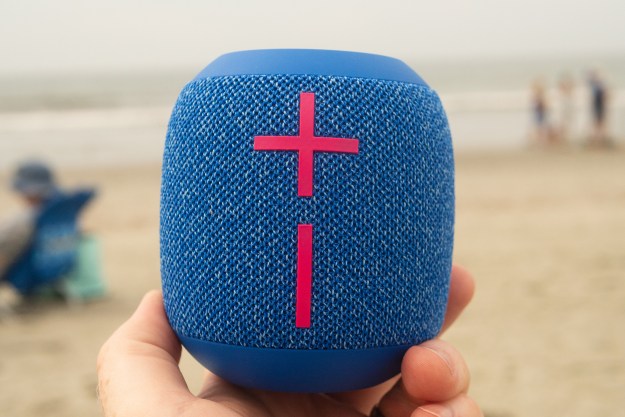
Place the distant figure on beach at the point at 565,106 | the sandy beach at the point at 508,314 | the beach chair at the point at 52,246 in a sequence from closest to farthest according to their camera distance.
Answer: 1. the sandy beach at the point at 508,314
2. the beach chair at the point at 52,246
3. the distant figure on beach at the point at 565,106

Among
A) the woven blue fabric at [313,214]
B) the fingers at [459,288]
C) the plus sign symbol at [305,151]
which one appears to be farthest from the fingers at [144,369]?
the fingers at [459,288]

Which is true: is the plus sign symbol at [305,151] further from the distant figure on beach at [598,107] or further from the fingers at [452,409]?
the distant figure on beach at [598,107]

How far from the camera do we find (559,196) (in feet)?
26.5

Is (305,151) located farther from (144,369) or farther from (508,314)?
(508,314)

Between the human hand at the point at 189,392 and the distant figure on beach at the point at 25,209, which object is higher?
the human hand at the point at 189,392

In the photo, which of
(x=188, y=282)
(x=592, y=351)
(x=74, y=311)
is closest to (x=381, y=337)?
(x=188, y=282)

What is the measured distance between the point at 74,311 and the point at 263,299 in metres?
4.14

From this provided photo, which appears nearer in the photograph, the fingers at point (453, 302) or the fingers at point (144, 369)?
the fingers at point (144, 369)

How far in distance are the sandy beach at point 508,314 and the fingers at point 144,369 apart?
2216 millimetres

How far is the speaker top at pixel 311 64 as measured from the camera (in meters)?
1.10

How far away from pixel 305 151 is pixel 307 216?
10 cm

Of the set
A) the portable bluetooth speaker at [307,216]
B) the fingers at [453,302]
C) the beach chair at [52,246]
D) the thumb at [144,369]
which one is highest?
the portable bluetooth speaker at [307,216]

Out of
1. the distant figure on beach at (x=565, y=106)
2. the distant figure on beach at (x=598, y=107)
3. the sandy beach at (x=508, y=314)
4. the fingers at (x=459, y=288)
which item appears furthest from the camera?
the distant figure on beach at (x=565, y=106)

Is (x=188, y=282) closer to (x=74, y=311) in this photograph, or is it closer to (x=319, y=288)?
(x=319, y=288)
